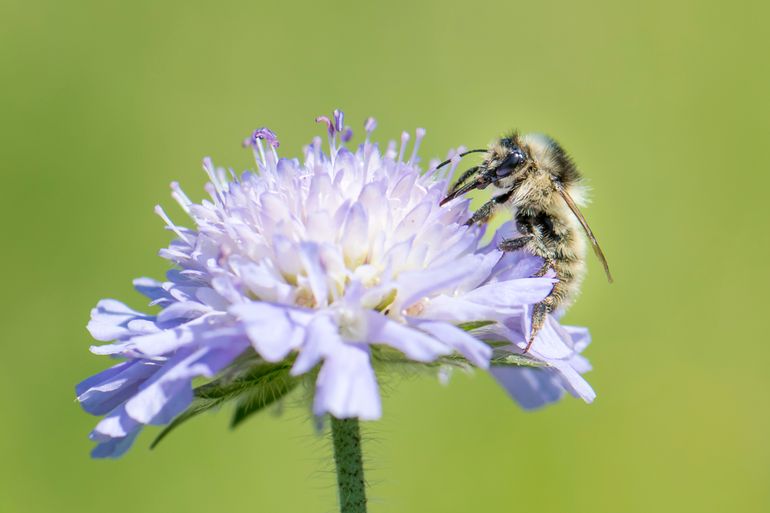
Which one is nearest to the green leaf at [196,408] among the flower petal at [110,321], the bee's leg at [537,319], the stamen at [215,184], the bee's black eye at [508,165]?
the flower petal at [110,321]

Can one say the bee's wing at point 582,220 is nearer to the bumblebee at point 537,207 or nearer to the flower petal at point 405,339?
the bumblebee at point 537,207

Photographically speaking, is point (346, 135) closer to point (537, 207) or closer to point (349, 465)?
point (537, 207)

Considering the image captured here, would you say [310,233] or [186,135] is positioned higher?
[186,135]

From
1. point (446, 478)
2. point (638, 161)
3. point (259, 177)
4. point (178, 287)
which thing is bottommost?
point (446, 478)

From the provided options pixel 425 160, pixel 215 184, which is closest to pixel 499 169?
pixel 215 184

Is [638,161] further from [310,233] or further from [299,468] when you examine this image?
[310,233]

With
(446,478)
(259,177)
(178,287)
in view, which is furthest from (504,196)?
(446,478)

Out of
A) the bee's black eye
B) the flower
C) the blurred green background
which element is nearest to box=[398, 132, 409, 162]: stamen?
the flower

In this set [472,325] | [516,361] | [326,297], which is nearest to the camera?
[326,297]
